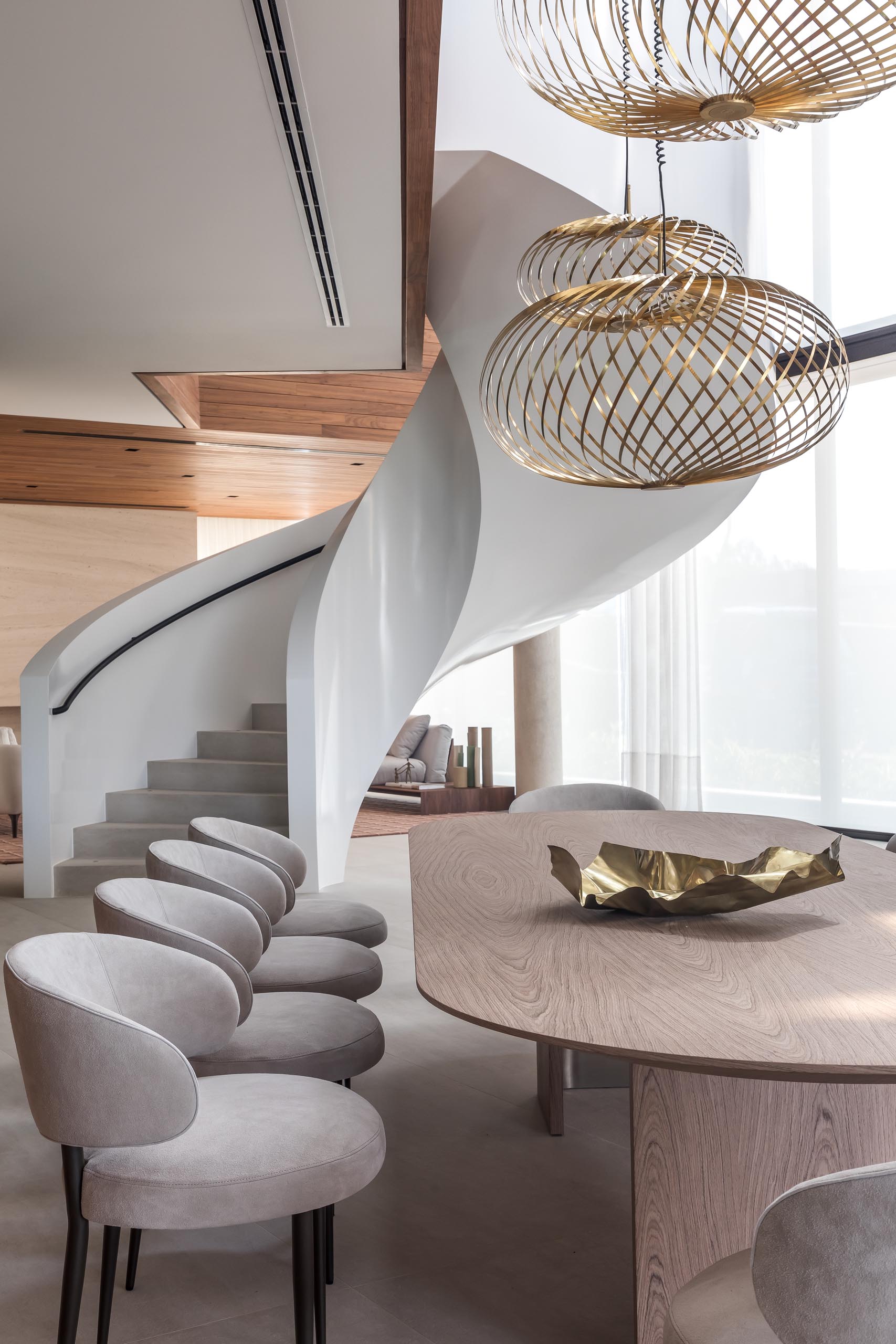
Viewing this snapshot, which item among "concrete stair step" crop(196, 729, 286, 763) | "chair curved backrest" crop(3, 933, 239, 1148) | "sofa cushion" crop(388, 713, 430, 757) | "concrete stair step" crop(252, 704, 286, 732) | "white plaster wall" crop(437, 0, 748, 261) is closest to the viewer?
"chair curved backrest" crop(3, 933, 239, 1148)

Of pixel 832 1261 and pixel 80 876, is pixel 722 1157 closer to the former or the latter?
pixel 832 1261

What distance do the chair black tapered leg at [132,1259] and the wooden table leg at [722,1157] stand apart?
3.35ft

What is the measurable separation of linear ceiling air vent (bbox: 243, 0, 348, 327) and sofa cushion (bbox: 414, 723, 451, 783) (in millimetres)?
6112

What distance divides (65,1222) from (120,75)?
10.4 feet

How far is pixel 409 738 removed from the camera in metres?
11.0

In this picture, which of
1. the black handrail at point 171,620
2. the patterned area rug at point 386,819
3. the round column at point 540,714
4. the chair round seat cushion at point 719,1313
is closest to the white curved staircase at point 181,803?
the black handrail at point 171,620

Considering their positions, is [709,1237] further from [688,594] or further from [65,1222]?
[688,594]

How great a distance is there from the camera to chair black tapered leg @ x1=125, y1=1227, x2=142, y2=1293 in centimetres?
226

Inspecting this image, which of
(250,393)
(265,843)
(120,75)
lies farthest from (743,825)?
(250,393)

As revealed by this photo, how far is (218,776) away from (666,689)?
4017 millimetres

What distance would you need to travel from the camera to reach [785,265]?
→ 8.66 meters

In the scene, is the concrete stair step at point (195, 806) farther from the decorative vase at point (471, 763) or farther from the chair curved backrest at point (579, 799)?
the decorative vase at point (471, 763)

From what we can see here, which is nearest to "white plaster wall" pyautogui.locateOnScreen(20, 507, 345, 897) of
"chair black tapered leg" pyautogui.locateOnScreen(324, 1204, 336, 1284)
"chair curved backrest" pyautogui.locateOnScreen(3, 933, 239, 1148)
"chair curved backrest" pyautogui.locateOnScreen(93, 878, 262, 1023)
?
"chair curved backrest" pyautogui.locateOnScreen(93, 878, 262, 1023)

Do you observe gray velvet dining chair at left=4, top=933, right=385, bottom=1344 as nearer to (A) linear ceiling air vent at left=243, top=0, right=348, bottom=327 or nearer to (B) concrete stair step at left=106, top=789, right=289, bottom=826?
(A) linear ceiling air vent at left=243, top=0, right=348, bottom=327
